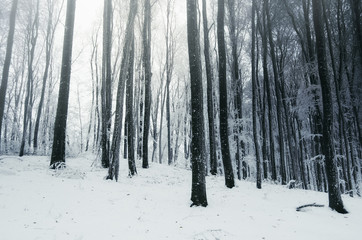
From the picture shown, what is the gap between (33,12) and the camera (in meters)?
16.7

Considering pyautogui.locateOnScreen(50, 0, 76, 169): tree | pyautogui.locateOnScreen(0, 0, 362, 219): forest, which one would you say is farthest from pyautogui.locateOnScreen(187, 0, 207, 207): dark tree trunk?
pyautogui.locateOnScreen(50, 0, 76, 169): tree

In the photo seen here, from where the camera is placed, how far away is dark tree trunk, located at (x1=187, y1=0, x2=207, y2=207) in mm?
5645

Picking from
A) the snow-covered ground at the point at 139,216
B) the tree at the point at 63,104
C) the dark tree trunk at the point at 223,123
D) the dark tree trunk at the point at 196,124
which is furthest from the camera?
the dark tree trunk at the point at 223,123

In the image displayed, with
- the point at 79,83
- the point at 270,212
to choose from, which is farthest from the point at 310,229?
the point at 79,83

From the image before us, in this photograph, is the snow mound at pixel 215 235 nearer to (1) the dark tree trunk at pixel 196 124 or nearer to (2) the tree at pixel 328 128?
(1) the dark tree trunk at pixel 196 124

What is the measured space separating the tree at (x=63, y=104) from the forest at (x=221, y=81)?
0.04m

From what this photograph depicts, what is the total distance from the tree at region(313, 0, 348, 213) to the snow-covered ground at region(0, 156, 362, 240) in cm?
43

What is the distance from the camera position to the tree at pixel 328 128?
5676 millimetres

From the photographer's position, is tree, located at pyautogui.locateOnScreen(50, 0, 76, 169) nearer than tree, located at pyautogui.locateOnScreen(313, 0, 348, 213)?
No

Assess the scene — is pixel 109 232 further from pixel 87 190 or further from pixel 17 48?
pixel 17 48

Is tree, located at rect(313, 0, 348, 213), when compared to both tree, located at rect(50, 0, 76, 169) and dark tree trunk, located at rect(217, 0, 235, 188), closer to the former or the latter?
dark tree trunk, located at rect(217, 0, 235, 188)

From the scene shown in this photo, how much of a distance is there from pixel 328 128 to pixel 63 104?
30.5ft

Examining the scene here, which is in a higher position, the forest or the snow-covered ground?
the forest

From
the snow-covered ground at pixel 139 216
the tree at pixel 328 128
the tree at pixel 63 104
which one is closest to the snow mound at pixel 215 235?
the snow-covered ground at pixel 139 216
